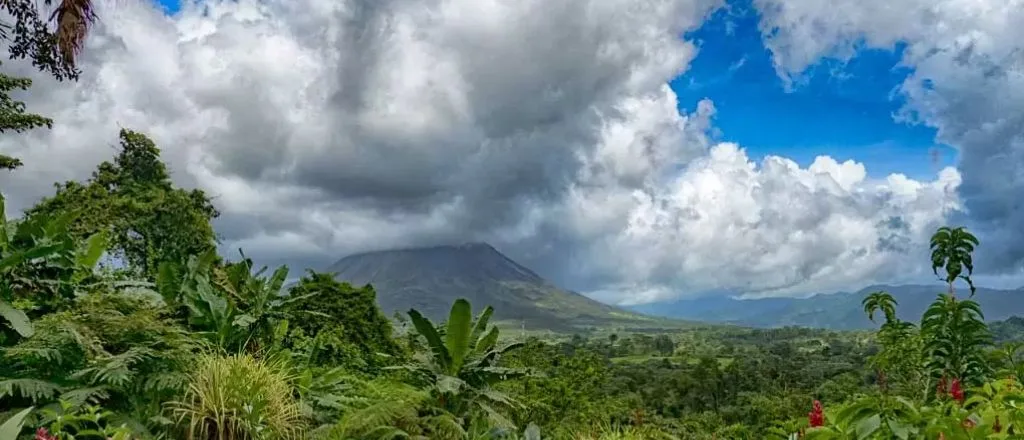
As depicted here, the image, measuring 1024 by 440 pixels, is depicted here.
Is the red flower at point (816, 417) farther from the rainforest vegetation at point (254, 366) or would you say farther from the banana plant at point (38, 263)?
the banana plant at point (38, 263)

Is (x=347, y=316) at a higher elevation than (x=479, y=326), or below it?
higher

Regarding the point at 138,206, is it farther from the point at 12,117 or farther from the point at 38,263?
the point at 38,263

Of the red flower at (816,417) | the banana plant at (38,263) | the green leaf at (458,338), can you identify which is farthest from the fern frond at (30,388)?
the red flower at (816,417)

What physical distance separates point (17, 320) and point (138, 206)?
14174 millimetres

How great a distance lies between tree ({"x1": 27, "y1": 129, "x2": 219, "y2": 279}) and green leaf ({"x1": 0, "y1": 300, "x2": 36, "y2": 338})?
37.8 ft

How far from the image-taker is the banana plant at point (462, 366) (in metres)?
6.16

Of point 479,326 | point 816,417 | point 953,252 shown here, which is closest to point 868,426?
point 816,417

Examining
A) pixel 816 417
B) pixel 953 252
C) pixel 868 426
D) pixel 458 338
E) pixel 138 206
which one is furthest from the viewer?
pixel 138 206

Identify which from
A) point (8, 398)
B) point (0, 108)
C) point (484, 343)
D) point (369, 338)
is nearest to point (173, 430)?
point (8, 398)

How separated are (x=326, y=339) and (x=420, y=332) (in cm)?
429

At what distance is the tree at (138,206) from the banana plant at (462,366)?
36.6ft

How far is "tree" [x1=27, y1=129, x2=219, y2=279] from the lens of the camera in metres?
16.9

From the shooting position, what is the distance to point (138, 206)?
17.5m

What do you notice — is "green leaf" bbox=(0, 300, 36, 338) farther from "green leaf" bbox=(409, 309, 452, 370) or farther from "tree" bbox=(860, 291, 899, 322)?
"tree" bbox=(860, 291, 899, 322)
